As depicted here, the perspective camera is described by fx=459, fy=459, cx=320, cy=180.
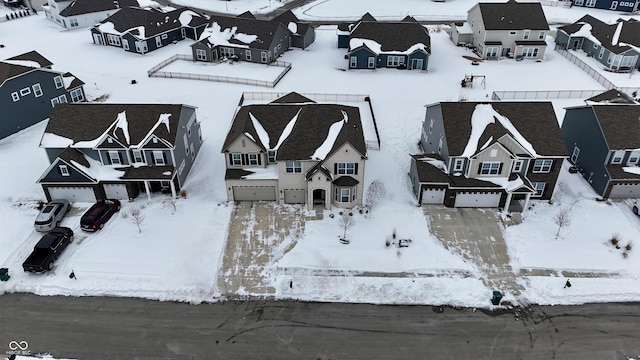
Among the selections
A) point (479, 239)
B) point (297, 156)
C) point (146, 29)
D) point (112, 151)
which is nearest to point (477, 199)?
point (479, 239)

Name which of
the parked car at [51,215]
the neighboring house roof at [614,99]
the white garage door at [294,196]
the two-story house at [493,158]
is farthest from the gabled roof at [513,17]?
the parked car at [51,215]

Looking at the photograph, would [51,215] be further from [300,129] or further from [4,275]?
[300,129]

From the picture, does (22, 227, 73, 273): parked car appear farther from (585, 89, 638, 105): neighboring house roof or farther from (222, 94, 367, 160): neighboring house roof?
(585, 89, 638, 105): neighboring house roof

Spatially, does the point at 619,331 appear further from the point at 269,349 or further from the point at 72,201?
the point at 72,201

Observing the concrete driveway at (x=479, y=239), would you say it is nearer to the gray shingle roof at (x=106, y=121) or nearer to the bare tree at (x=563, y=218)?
the bare tree at (x=563, y=218)

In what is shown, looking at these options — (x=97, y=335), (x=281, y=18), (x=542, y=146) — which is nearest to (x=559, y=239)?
(x=542, y=146)

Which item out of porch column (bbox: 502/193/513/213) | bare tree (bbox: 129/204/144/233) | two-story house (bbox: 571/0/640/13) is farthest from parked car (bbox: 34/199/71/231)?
two-story house (bbox: 571/0/640/13)
